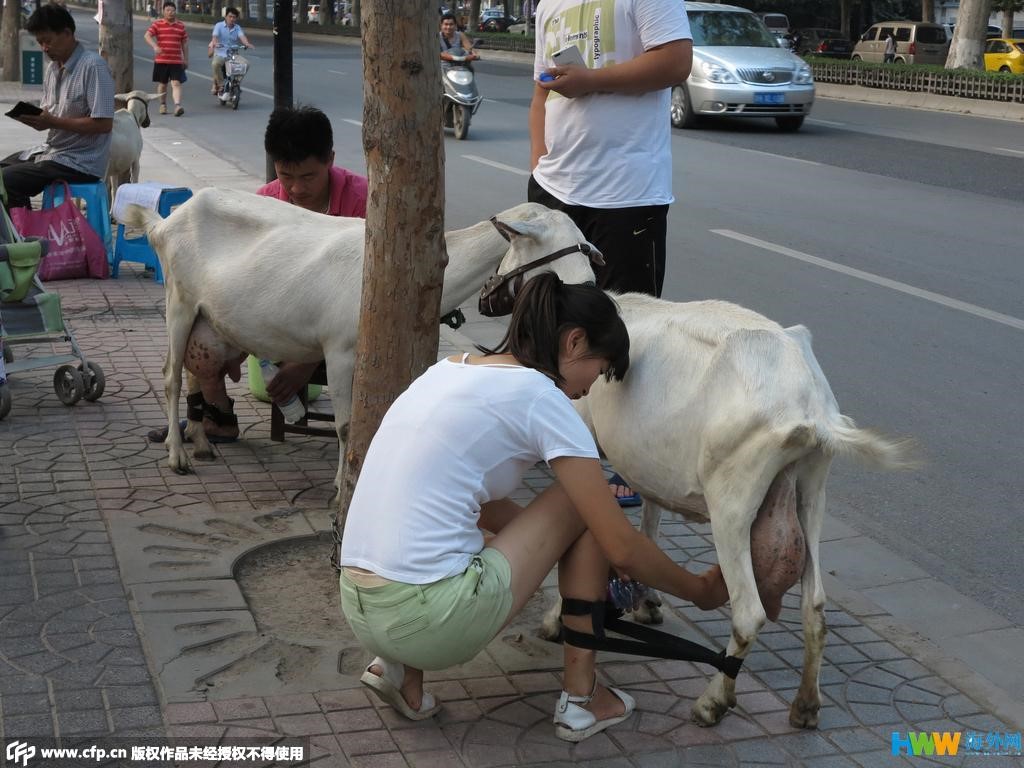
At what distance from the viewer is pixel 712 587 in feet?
11.8

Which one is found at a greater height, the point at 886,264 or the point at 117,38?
the point at 117,38

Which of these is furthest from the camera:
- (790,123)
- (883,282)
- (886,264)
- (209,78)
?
(209,78)

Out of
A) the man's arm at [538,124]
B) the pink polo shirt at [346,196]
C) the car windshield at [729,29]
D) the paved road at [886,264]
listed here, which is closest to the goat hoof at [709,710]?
the paved road at [886,264]

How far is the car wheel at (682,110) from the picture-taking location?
64.8ft

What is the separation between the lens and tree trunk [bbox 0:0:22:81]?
26000mm

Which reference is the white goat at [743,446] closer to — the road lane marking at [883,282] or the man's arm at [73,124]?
the road lane marking at [883,282]

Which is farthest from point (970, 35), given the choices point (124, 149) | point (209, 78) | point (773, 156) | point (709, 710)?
point (709, 710)

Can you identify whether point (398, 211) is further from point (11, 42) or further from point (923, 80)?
point (11, 42)

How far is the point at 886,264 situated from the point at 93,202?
6.20m

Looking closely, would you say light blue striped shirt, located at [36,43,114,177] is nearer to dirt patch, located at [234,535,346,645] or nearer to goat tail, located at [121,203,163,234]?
goat tail, located at [121,203,163,234]

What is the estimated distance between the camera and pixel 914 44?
127ft

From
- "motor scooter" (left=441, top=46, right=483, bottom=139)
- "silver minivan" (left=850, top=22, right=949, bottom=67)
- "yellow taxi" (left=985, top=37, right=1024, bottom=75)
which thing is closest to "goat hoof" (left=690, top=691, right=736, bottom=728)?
"motor scooter" (left=441, top=46, right=483, bottom=139)

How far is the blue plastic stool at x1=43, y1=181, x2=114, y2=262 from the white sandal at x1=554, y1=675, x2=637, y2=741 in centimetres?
689

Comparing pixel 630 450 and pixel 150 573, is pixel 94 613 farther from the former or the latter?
pixel 630 450
